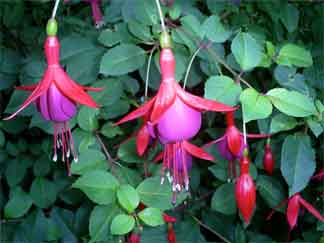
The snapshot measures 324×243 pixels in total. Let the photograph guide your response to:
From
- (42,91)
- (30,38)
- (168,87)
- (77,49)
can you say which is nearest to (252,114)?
(168,87)

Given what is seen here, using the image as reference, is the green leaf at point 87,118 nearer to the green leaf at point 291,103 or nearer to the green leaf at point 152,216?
the green leaf at point 152,216

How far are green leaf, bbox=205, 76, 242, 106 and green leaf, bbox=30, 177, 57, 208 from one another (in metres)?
0.63

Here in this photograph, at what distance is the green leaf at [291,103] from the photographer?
2.65ft

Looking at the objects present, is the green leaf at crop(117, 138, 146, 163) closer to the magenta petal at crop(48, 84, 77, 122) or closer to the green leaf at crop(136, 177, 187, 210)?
the green leaf at crop(136, 177, 187, 210)

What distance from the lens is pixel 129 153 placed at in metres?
1.00

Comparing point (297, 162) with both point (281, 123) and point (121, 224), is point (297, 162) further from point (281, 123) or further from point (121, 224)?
point (121, 224)

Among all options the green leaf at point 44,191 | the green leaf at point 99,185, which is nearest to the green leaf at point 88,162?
the green leaf at point 99,185

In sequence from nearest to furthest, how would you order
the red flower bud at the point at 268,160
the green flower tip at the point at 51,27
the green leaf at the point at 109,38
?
the green flower tip at the point at 51,27
the green leaf at the point at 109,38
the red flower bud at the point at 268,160

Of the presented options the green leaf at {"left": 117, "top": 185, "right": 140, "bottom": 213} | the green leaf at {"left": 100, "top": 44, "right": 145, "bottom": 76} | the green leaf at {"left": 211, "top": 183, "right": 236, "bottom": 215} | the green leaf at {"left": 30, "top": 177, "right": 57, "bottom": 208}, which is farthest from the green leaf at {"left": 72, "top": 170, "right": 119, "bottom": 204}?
the green leaf at {"left": 30, "top": 177, "right": 57, "bottom": 208}

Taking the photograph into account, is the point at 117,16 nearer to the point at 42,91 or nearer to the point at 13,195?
the point at 42,91

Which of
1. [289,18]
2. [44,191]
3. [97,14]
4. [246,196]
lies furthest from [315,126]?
[44,191]

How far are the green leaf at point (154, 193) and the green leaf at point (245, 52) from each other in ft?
0.80

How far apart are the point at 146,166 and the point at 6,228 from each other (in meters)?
0.52

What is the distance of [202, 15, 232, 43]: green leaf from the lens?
913 mm
